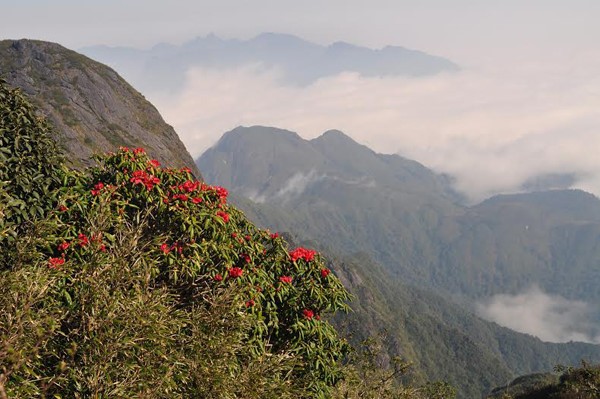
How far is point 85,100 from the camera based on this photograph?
→ 175250mm

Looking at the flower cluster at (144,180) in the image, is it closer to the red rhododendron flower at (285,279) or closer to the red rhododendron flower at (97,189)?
the red rhododendron flower at (97,189)

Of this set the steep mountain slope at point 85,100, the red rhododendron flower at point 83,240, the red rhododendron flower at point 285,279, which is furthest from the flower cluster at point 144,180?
the steep mountain slope at point 85,100

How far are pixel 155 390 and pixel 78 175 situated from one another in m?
8.58

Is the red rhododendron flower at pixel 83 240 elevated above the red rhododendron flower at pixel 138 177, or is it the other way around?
the red rhododendron flower at pixel 138 177

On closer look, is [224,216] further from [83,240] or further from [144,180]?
[83,240]

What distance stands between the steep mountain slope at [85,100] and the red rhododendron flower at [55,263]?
147916 millimetres

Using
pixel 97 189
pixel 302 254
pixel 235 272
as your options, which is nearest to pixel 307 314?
pixel 302 254

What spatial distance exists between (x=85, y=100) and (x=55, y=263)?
186m

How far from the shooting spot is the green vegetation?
28.1 ft

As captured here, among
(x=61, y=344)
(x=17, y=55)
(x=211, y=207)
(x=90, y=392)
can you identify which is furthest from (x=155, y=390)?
(x=17, y=55)

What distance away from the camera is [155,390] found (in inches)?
337

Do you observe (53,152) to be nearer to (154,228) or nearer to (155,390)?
(154,228)

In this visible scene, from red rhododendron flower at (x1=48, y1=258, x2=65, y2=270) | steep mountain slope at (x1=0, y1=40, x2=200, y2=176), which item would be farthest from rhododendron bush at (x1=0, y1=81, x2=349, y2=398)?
steep mountain slope at (x1=0, y1=40, x2=200, y2=176)

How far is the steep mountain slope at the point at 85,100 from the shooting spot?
157750mm
